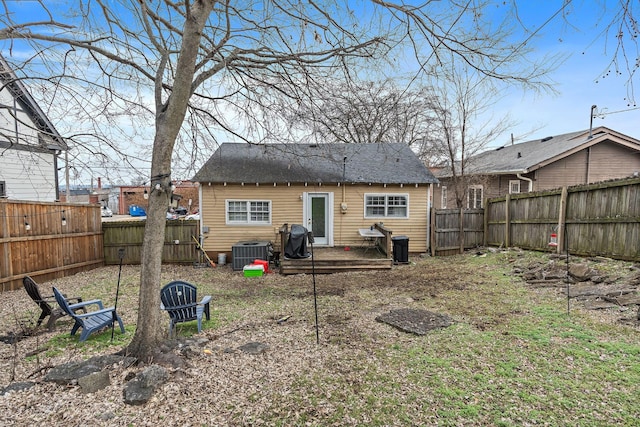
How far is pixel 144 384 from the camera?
323cm

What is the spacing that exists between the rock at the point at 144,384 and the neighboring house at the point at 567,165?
1561cm

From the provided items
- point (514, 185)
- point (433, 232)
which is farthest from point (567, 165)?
point (433, 232)

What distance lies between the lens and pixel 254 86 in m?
5.73

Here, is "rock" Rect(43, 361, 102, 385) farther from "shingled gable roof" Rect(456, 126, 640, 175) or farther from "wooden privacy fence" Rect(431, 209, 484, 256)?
"shingled gable roof" Rect(456, 126, 640, 175)

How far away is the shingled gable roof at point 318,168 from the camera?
1148 centimetres

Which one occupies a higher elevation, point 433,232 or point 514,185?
point 514,185

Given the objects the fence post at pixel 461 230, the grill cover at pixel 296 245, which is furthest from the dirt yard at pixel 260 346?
the fence post at pixel 461 230

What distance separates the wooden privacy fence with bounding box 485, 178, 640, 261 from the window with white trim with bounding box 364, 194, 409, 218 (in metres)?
3.25

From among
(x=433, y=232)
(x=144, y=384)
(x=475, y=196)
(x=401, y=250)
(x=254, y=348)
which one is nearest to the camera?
(x=144, y=384)


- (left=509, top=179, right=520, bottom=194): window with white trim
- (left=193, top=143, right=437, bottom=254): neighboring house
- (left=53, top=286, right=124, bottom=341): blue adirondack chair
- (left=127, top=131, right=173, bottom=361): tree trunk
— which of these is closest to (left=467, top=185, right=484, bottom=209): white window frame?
(left=509, top=179, right=520, bottom=194): window with white trim

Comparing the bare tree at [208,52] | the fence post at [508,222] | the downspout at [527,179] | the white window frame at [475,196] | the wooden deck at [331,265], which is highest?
the bare tree at [208,52]

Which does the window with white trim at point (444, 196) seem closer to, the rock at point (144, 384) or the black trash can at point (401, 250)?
the black trash can at point (401, 250)

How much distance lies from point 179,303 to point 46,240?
21.0 feet

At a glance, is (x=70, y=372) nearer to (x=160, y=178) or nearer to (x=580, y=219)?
(x=160, y=178)
